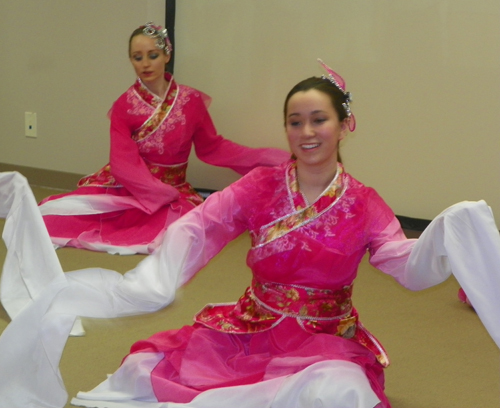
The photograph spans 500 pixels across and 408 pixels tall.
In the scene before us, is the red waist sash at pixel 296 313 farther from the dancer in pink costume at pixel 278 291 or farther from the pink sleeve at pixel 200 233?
the pink sleeve at pixel 200 233

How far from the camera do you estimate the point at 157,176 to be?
4.02 m

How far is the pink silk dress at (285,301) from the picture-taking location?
203 cm

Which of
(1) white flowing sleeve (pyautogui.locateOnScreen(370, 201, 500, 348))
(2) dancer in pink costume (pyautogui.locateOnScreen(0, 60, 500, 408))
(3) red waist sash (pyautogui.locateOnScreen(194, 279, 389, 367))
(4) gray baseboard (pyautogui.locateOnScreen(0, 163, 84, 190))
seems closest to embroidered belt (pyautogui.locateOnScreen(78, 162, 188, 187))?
(4) gray baseboard (pyautogui.locateOnScreen(0, 163, 84, 190))

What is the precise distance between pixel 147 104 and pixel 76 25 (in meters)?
1.09

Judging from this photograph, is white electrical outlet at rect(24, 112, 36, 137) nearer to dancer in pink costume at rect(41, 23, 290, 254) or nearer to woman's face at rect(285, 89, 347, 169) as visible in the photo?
dancer in pink costume at rect(41, 23, 290, 254)

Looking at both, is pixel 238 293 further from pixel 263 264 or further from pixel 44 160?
pixel 44 160

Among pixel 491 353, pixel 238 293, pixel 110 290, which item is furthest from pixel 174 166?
pixel 110 290

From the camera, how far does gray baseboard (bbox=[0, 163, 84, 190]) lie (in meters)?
5.02

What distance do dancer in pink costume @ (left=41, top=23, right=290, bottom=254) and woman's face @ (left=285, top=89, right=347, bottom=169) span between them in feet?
5.61

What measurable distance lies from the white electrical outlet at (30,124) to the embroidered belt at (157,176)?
1126mm

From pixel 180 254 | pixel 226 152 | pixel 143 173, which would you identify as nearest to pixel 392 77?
pixel 226 152

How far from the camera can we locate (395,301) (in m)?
3.26

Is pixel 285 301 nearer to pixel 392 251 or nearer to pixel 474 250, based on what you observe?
pixel 392 251

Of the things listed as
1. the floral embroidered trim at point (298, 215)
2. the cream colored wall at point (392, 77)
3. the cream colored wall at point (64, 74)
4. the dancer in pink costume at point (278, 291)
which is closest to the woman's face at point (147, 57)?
the cream colored wall at point (392, 77)
